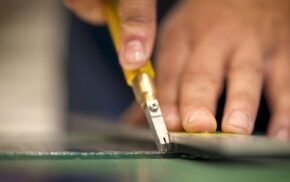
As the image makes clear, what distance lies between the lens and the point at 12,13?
1407mm

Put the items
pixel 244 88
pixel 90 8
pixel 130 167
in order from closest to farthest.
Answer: pixel 130 167 < pixel 244 88 < pixel 90 8

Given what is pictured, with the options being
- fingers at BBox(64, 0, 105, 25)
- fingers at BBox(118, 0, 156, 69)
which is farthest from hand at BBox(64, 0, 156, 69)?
fingers at BBox(64, 0, 105, 25)

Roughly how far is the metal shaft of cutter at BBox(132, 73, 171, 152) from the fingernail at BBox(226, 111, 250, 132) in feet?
0.26

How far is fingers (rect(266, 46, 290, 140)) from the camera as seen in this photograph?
2.09 feet

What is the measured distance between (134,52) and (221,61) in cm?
19

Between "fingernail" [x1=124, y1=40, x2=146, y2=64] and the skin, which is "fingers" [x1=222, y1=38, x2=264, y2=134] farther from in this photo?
"fingernail" [x1=124, y1=40, x2=146, y2=64]

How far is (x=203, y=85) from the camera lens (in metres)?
0.68

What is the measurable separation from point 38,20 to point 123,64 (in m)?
0.88

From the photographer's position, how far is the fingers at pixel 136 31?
1.96ft

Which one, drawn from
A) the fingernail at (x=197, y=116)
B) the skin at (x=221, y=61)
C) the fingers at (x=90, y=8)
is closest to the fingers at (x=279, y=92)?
the skin at (x=221, y=61)

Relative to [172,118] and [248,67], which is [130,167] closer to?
[172,118]

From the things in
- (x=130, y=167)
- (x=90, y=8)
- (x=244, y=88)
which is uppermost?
(x=90, y=8)

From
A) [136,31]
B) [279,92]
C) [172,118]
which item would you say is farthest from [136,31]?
[279,92]

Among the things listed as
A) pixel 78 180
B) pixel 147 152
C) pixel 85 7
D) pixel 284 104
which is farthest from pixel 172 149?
pixel 85 7
